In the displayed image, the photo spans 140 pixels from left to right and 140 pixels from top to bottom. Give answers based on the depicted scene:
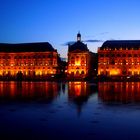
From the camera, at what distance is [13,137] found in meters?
13.4

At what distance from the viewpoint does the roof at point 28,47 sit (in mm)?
139125

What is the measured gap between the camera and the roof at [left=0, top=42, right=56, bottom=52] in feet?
456

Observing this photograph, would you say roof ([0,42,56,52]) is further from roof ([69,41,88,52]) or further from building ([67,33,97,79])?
building ([67,33,97,79])

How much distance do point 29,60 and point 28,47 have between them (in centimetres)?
576

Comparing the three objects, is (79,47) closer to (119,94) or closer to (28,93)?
(28,93)

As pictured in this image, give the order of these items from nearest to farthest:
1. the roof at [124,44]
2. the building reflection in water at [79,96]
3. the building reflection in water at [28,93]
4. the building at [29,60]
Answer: the building reflection in water at [79,96], the building reflection in water at [28,93], the roof at [124,44], the building at [29,60]

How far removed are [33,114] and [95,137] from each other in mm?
6905

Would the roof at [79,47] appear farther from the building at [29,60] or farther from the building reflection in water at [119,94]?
the building reflection in water at [119,94]

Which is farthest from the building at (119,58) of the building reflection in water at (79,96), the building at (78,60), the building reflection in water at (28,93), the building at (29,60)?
the building reflection in water at (28,93)

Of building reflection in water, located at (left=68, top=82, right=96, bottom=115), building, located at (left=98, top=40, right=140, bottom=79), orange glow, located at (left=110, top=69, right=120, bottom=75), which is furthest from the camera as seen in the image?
orange glow, located at (left=110, top=69, right=120, bottom=75)

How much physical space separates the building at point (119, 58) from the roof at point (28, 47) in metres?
23.2

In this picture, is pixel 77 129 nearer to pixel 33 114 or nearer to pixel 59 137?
pixel 59 137

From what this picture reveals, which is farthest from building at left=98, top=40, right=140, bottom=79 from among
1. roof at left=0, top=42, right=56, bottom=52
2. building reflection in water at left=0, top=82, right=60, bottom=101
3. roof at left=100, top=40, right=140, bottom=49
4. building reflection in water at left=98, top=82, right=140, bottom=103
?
building reflection in water at left=0, top=82, right=60, bottom=101

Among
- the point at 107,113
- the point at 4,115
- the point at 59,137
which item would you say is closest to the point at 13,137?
the point at 59,137
